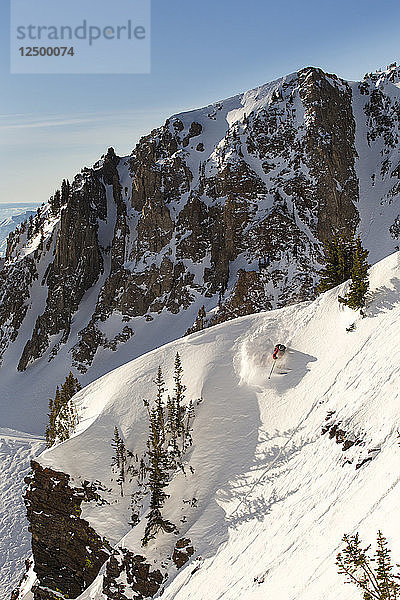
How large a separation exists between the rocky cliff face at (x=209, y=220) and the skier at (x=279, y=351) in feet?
95.6

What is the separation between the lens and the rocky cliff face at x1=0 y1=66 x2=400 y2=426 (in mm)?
57156

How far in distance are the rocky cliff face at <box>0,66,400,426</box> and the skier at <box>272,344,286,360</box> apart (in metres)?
29.1

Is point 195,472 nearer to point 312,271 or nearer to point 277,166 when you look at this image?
point 312,271

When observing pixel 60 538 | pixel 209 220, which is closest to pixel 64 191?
Result: pixel 209 220

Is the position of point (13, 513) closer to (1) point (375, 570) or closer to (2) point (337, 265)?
(2) point (337, 265)

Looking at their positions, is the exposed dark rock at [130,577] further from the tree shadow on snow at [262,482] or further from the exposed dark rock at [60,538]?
the tree shadow on snow at [262,482]

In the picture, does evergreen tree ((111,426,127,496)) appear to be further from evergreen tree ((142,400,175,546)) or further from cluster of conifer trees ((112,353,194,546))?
evergreen tree ((142,400,175,546))

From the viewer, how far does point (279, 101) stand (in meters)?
68.5

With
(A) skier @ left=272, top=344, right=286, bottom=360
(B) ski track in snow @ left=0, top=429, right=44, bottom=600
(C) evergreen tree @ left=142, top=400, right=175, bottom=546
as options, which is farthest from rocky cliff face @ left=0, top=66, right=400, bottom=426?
(C) evergreen tree @ left=142, top=400, right=175, bottom=546

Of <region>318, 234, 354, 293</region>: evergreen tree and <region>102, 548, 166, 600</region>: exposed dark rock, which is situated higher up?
<region>318, 234, 354, 293</region>: evergreen tree

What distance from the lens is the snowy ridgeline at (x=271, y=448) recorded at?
10.4 m

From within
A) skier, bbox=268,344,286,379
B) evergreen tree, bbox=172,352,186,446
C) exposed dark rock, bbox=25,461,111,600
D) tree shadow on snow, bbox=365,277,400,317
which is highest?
tree shadow on snow, bbox=365,277,400,317

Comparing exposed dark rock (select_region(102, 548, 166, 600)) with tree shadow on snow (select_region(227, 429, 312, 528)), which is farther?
exposed dark rock (select_region(102, 548, 166, 600))

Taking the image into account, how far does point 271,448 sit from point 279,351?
5.02 metres
